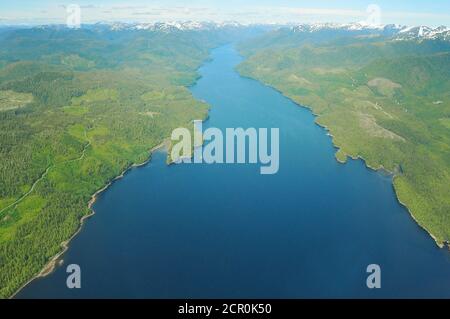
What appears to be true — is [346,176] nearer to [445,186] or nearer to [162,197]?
[445,186]

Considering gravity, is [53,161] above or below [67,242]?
above

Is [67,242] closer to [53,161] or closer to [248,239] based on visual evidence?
[53,161]

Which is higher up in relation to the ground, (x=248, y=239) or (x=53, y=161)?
(x=53, y=161)

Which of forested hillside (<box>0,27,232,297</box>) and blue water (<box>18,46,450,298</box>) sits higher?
forested hillside (<box>0,27,232,297</box>)

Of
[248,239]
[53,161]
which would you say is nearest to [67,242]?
[53,161]

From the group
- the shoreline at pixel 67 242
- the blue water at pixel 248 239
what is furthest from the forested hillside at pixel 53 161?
the blue water at pixel 248 239

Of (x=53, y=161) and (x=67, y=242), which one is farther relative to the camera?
(x=53, y=161)

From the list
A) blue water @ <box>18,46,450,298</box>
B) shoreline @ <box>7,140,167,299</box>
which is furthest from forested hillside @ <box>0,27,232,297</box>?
blue water @ <box>18,46,450,298</box>

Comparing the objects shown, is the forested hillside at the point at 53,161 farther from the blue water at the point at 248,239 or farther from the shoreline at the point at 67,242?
the blue water at the point at 248,239

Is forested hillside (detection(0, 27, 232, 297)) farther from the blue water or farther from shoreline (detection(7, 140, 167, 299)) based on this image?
the blue water
